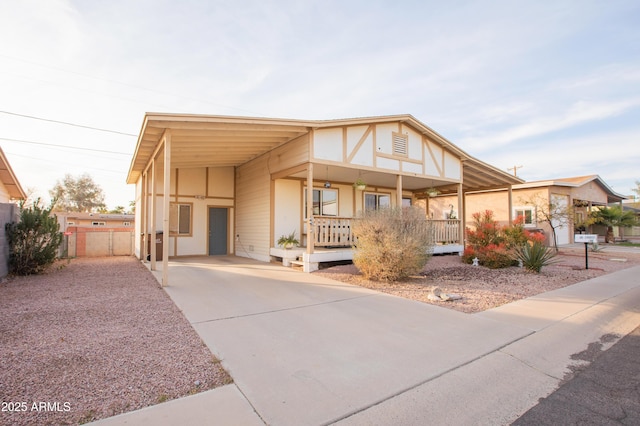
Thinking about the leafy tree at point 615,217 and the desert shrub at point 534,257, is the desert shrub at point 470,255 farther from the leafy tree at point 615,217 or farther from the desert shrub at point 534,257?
the leafy tree at point 615,217

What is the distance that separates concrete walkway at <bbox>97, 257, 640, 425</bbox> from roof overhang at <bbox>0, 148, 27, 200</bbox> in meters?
10.5

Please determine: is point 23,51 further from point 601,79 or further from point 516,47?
point 601,79

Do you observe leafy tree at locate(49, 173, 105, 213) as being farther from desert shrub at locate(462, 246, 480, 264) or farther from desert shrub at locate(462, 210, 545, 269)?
desert shrub at locate(462, 210, 545, 269)

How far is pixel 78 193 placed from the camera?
36.5m

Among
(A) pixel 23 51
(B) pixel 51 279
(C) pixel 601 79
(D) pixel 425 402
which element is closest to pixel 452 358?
(D) pixel 425 402

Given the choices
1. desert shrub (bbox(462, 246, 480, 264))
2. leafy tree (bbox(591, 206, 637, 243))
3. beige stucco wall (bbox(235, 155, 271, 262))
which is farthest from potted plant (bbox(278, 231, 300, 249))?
leafy tree (bbox(591, 206, 637, 243))

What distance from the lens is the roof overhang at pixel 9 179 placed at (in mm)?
11575

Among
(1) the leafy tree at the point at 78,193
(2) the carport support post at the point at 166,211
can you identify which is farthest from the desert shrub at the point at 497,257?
(1) the leafy tree at the point at 78,193

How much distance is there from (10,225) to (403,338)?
32.3ft

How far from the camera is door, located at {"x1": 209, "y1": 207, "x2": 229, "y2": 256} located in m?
13.2

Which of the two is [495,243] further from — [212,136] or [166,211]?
[166,211]

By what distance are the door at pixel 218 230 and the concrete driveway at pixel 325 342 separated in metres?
6.56

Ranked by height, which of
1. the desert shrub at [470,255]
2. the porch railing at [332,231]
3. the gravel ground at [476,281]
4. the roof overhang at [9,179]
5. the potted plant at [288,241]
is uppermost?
the roof overhang at [9,179]

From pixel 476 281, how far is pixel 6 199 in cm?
1944
